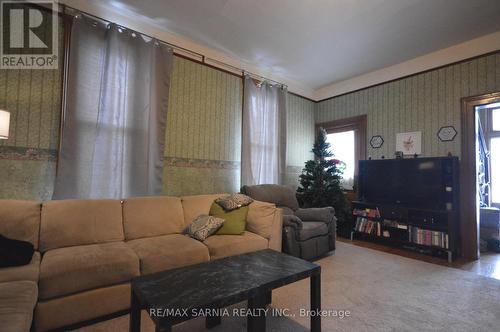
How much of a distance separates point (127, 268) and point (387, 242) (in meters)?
3.77

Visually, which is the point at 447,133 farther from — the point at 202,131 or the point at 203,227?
the point at 203,227

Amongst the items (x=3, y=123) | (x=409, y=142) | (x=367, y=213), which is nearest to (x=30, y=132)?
(x=3, y=123)

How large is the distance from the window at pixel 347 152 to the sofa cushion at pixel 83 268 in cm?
398

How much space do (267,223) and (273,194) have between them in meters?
0.86

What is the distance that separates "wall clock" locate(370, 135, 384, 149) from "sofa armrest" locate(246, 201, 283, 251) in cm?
263

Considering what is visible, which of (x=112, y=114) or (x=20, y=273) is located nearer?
(x=20, y=273)

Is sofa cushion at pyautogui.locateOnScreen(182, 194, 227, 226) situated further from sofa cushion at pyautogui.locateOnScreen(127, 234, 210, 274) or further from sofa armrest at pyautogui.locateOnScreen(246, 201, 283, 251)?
sofa armrest at pyautogui.locateOnScreen(246, 201, 283, 251)

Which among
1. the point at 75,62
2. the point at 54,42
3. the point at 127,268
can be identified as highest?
the point at 54,42

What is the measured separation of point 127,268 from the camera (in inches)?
70.8

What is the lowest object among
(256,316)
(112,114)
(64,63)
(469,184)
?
(256,316)

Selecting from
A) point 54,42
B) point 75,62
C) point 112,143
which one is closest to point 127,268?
point 112,143

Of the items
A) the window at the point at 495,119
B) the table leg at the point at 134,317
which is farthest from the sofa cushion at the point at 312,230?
the window at the point at 495,119

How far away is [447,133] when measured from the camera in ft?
11.5

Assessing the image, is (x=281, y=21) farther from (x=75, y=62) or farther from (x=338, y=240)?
(x=338, y=240)
